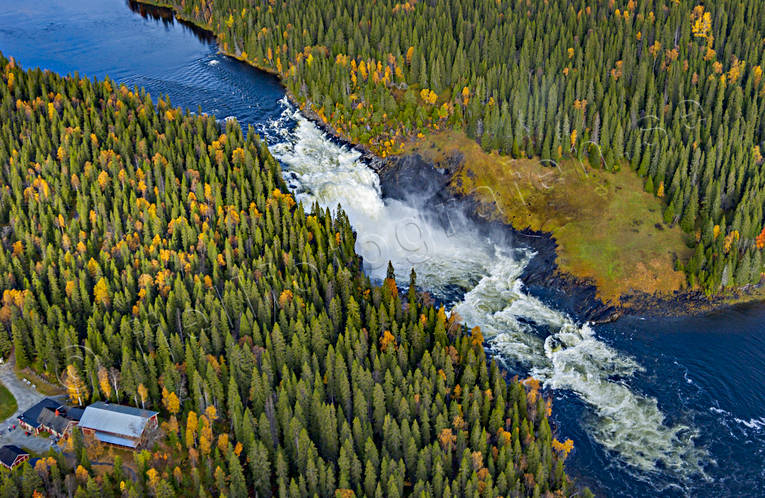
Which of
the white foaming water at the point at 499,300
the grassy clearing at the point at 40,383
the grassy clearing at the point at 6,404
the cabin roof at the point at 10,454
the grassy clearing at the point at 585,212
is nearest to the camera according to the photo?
the cabin roof at the point at 10,454

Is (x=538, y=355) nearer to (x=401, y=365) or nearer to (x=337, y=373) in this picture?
(x=401, y=365)

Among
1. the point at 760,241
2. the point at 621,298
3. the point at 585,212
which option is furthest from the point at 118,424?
the point at 760,241

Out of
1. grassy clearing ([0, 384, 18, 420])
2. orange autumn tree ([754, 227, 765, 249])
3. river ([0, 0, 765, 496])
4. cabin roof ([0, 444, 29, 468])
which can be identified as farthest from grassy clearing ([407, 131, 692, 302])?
cabin roof ([0, 444, 29, 468])

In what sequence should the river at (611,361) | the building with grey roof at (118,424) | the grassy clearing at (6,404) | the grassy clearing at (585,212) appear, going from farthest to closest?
1. the grassy clearing at (585,212)
2. the grassy clearing at (6,404)
3. the river at (611,361)
4. the building with grey roof at (118,424)

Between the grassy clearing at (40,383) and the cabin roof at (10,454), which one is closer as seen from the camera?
the cabin roof at (10,454)

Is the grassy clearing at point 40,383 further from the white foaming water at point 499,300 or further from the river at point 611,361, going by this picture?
the river at point 611,361

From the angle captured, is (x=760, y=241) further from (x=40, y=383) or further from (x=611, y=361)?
(x=40, y=383)

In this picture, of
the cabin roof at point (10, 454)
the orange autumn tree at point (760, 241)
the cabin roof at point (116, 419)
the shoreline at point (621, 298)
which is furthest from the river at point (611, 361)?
the cabin roof at point (10, 454)

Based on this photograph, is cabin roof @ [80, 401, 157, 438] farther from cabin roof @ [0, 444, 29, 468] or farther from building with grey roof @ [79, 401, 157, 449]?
cabin roof @ [0, 444, 29, 468]
